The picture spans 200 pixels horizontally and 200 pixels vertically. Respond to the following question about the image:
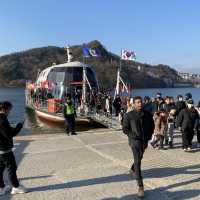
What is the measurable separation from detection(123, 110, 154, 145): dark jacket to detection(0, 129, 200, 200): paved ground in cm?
102

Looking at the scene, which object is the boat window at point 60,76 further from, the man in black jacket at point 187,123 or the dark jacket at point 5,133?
the dark jacket at point 5,133

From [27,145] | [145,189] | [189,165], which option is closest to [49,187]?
[145,189]

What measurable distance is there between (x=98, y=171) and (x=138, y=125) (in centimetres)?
209

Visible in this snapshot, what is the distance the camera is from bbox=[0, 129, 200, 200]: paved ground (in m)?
6.84

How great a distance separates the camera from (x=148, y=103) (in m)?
13.9

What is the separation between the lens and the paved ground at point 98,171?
269 inches

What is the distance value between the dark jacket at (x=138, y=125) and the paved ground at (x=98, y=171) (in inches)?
40.0

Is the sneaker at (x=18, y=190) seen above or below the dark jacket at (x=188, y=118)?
below

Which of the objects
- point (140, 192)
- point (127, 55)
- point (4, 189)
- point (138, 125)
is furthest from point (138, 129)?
point (127, 55)

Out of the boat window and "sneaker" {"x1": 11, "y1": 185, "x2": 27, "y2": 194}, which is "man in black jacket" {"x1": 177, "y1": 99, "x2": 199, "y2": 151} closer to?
"sneaker" {"x1": 11, "y1": 185, "x2": 27, "y2": 194}

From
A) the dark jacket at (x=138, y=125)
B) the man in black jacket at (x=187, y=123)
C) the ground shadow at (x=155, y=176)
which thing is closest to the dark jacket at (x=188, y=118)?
the man in black jacket at (x=187, y=123)

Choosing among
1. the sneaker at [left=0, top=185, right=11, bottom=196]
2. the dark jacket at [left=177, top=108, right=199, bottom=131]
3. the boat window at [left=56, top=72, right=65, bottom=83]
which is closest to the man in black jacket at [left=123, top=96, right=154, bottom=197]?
the sneaker at [left=0, top=185, right=11, bottom=196]

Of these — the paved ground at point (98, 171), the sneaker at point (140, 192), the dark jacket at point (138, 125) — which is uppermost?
the dark jacket at point (138, 125)

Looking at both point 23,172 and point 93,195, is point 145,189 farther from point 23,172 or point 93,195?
point 23,172
